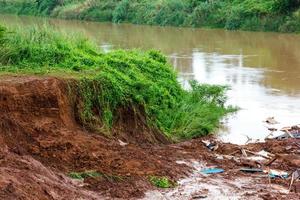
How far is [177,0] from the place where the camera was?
121ft

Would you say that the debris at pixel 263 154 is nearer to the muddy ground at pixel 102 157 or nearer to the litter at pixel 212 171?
the muddy ground at pixel 102 157

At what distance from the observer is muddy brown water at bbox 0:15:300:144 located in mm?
12156

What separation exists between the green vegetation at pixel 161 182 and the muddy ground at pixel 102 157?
79mm

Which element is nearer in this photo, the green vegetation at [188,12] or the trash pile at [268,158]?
the trash pile at [268,158]

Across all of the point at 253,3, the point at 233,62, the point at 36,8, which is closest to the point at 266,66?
the point at 233,62

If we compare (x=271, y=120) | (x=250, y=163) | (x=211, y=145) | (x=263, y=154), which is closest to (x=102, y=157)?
(x=250, y=163)

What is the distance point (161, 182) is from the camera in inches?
285

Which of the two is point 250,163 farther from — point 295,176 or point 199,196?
point 199,196

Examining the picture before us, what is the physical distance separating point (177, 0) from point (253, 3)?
19.1 feet

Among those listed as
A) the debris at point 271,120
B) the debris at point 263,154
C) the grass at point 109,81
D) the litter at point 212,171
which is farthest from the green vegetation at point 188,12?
the litter at point 212,171

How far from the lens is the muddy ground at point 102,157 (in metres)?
6.57

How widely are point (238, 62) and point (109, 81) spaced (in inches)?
461

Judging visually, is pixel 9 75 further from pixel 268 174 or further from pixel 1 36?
pixel 268 174

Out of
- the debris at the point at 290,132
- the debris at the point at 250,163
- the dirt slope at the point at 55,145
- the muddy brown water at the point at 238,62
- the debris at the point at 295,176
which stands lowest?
the muddy brown water at the point at 238,62
